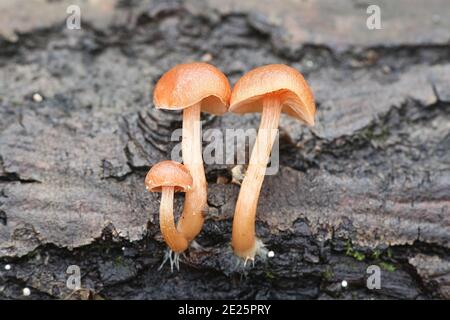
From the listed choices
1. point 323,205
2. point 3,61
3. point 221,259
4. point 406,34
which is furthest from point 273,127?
point 3,61

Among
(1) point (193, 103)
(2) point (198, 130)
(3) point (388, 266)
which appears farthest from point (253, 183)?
(3) point (388, 266)

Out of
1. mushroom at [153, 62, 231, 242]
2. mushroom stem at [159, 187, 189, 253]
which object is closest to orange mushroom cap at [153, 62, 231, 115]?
mushroom at [153, 62, 231, 242]

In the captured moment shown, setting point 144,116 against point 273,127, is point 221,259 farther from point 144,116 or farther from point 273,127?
point 144,116

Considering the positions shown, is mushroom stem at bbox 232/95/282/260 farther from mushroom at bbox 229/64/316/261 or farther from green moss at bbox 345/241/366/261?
green moss at bbox 345/241/366/261

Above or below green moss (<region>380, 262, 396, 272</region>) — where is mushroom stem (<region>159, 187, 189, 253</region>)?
above

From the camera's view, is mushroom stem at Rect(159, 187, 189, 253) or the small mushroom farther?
mushroom stem at Rect(159, 187, 189, 253)

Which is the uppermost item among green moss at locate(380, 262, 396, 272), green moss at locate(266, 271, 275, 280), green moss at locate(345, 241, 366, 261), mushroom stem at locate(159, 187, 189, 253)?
mushroom stem at locate(159, 187, 189, 253)

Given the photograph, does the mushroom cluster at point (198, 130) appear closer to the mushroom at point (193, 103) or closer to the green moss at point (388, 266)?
the mushroom at point (193, 103)

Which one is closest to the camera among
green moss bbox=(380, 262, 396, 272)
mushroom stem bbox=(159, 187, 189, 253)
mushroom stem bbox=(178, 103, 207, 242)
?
mushroom stem bbox=(159, 187, 189, 253)
